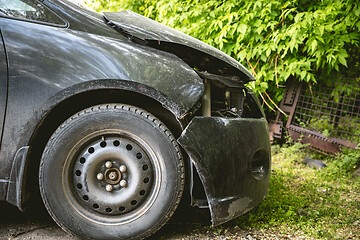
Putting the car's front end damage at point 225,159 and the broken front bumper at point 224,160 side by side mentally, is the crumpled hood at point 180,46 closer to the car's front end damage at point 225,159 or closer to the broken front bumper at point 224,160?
the car's front end damage at point 225,159

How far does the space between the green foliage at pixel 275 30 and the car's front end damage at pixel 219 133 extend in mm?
1882

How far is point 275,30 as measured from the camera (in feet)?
13.2

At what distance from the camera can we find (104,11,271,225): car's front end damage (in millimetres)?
1680

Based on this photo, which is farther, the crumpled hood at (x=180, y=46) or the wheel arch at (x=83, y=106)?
the crumpled hood at (x=180, y=46)

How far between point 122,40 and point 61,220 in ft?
3.70

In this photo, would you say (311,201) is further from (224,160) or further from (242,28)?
(242,28)

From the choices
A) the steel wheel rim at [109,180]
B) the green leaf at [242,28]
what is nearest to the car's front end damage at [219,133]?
the steel wheel rim at [109,180]

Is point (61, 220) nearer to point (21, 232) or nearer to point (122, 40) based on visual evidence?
point (21, 232)

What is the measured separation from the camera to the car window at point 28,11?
1711 mm

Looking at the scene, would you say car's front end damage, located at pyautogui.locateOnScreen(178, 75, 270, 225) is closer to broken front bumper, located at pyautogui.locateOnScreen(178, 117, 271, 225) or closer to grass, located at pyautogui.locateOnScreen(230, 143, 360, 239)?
broken front bumper, located at pyautogui.locateOnScreen(178, 117, 271, 225)

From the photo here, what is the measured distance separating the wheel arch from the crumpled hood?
0.36 m

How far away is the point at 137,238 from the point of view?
5.49 ft

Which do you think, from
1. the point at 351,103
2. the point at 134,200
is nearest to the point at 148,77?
the point at 134,200

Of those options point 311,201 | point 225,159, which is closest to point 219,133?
point 225,159
